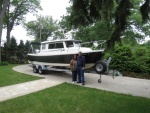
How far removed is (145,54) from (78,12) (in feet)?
33.2

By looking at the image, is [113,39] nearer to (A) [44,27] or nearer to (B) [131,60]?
(B) [131,60]

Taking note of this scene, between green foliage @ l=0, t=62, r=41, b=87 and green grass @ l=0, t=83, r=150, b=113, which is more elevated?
green foliage @ l=0, t=62, r=41, b=87

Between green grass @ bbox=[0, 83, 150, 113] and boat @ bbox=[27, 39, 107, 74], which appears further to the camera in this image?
boat @ bbox=[27, 39, 107, 74]

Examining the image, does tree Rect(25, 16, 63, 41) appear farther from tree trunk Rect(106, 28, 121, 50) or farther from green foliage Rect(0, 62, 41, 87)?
tree trunk Rect(106, 28, 121, 50)

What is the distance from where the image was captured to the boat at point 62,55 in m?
10.4

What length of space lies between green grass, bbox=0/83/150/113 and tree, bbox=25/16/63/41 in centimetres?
3895

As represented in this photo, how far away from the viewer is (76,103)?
623 cm

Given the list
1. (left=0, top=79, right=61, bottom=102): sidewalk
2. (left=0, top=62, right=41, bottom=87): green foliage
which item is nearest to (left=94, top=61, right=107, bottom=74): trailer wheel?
(left=0, top=79, right=61, bottom=102): sidewalk

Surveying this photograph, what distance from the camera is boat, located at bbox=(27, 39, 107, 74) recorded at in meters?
10.4

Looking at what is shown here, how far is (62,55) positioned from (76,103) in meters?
5.56

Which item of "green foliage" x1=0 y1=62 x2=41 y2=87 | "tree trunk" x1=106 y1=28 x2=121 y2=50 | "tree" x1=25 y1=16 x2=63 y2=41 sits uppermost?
"tree" x1=25 y1=16 x2=63 y2=41

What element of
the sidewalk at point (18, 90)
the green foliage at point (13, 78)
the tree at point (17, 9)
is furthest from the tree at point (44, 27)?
the sidewalk at point (18, 90)

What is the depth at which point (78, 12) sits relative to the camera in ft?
15.3

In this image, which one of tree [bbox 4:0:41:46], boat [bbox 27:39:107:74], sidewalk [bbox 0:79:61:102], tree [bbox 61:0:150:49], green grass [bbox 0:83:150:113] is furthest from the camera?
tree [bbox 4:0:41:46]
